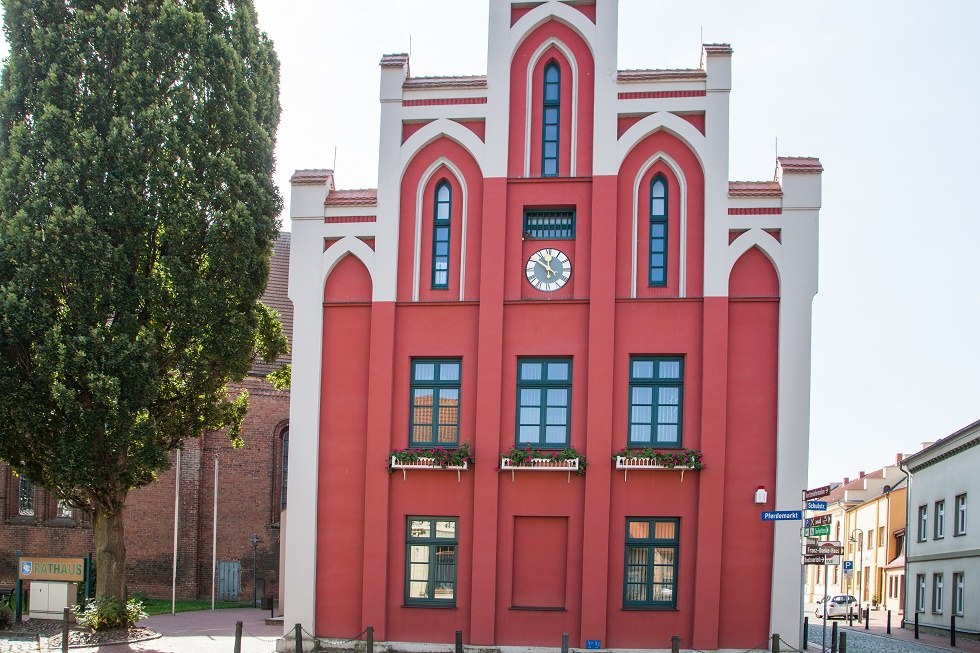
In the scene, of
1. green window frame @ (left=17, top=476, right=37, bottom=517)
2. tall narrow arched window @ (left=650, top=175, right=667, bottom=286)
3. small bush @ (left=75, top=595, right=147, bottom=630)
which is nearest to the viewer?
tall narrow arched window @ (left=650, top=175, right=667, bottom=286)

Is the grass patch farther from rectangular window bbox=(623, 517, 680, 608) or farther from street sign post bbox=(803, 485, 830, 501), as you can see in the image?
street sign post bbox=(803, 485, 830, 501)

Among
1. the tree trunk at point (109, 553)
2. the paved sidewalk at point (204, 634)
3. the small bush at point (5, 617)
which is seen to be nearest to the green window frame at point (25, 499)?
the paved sidewalk at point (204, 634)

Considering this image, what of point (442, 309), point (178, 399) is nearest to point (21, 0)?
point (178, 399)

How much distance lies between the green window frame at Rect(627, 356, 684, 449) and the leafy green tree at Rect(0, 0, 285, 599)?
8.93m

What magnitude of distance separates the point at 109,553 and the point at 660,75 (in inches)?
646

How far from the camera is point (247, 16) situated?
24625 mm

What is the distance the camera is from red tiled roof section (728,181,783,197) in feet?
72.6

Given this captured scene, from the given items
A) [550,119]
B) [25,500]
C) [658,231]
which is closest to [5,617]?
[25,500]

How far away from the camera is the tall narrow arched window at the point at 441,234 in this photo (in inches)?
917

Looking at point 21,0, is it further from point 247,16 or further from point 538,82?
point 538,82

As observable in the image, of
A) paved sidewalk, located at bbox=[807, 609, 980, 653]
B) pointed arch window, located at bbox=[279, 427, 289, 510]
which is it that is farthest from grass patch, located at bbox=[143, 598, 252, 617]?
paved sidewalk, located at bbox=[807, 609, 980, 653]

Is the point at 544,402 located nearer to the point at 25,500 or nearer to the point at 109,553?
the point at 109,553

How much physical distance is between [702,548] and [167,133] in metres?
14.5

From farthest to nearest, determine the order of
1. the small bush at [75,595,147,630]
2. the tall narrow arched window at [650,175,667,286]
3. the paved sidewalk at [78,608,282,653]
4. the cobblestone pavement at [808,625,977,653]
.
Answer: the cobblestone pavement at [808,625,977,653] < the small bush at [75,595,147,630] < the tall narrow arched window at [650,175,667,286] < the paved sidewalk at [78,608,282,653]
